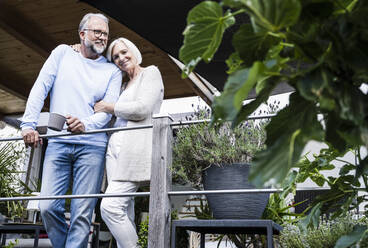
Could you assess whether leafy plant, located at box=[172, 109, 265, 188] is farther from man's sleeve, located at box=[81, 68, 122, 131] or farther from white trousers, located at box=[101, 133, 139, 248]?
man's sleeve, located at box=[81, 68, 122, 131]

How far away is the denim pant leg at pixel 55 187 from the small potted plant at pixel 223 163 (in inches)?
25.5

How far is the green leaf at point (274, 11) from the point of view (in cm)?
48

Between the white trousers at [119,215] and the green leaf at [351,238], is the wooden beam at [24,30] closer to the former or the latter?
the white trousers at [119,215]

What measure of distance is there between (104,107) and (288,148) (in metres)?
2.03

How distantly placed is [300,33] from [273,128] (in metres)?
0.13

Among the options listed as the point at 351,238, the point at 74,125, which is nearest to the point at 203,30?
the point at 351,238

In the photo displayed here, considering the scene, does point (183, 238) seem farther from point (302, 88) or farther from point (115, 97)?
point (302, 88)

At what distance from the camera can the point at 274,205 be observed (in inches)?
95.0

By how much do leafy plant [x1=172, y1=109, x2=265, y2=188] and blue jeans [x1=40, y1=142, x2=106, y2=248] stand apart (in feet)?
1.59

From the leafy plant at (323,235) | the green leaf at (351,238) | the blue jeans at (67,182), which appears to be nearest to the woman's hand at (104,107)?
the blue jeans at (67,182)

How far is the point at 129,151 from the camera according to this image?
234 cm

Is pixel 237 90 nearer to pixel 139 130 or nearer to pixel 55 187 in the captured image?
pixel 139 130

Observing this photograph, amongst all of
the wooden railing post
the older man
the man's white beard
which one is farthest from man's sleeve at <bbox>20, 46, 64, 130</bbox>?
the wooden railing post

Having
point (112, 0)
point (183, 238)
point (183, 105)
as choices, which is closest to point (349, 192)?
point (183, 238)
